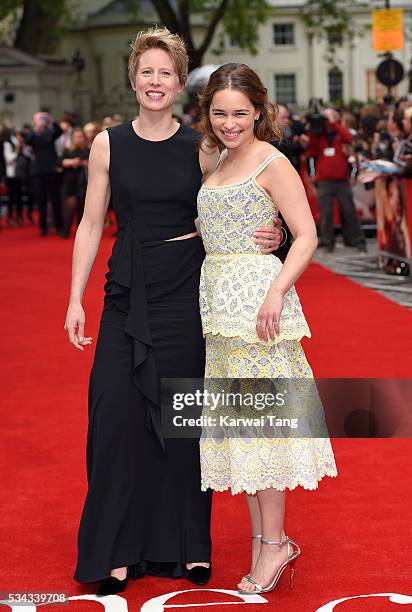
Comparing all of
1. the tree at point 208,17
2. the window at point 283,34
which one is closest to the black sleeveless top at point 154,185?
the tree at point 208,17

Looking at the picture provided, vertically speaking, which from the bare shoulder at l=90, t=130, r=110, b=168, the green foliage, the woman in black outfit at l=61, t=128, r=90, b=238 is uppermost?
the green foliage

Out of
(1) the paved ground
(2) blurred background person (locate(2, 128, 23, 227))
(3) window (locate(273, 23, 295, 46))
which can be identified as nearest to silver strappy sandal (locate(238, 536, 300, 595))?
(1) the paved ground

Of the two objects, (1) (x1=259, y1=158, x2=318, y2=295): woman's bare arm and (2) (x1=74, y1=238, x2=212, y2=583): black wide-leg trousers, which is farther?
(2) (x1=74, y1=238, x2=212, y2=583): black wide-leg trousers

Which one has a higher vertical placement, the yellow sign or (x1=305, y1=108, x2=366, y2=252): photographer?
the yellow sign

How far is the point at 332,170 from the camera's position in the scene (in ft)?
56.3

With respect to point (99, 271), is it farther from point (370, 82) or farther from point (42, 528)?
point (370, 82)

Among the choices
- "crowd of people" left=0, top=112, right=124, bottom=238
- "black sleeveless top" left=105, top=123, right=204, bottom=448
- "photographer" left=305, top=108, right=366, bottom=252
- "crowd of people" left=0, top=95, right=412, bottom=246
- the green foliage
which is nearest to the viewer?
"black sleeveless top" left=105, top=123, right=204, bottom=448

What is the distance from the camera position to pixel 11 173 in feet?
84.2

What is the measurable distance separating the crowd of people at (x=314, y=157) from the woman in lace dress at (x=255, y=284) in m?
7.69

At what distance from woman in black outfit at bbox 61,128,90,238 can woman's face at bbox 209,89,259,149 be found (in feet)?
55.7

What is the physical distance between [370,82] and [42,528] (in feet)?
230

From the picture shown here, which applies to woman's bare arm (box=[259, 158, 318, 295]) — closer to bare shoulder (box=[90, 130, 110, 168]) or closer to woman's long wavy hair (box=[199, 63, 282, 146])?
woman's long wavy hair (box=[199, 63, 282, 146])

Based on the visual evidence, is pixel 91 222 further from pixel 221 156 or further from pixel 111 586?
pixel 111 586

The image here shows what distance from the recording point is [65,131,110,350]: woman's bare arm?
5.00m
